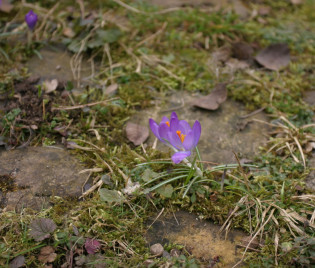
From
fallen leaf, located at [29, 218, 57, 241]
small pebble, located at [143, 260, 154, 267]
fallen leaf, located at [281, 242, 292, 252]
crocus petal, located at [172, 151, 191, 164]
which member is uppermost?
crocus petal, located at [172, 151, 191, 164]

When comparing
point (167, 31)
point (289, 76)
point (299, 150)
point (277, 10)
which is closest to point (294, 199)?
point (299, 150)

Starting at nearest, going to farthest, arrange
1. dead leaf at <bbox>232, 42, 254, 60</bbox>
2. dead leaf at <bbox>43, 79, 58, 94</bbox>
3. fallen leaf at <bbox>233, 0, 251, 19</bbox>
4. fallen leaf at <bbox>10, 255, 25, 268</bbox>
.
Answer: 1. fallen leaf at <bbox>10, 255, 25, 268</bbox>
2. dead leaf at <bbox>43, 79, 58, 94</bbox>
3. dead leaf at <bbox>232, 42, 254, 60</bbox>
4. fallen leaf at <bbox>233, 0, 251, 19</bbox>

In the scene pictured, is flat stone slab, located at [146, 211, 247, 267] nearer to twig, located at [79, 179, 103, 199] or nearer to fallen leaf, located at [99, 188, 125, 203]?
fallen leaf, located at [99, 188, 125, 203]

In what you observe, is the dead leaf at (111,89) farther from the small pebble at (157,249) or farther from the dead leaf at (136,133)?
the small pebble at (157,249)

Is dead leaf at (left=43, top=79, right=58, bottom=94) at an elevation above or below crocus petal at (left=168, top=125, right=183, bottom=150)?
above

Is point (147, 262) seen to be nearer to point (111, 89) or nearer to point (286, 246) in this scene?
point (286, 246)

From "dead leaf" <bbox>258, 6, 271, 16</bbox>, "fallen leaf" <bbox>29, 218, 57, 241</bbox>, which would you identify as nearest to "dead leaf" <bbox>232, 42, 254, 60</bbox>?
"dead leaf" <bbox>258, 6, 271, 16</bbox>

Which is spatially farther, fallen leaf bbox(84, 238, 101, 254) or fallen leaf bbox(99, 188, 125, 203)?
fallen leaf bbox(99, 188, 125, 203)
